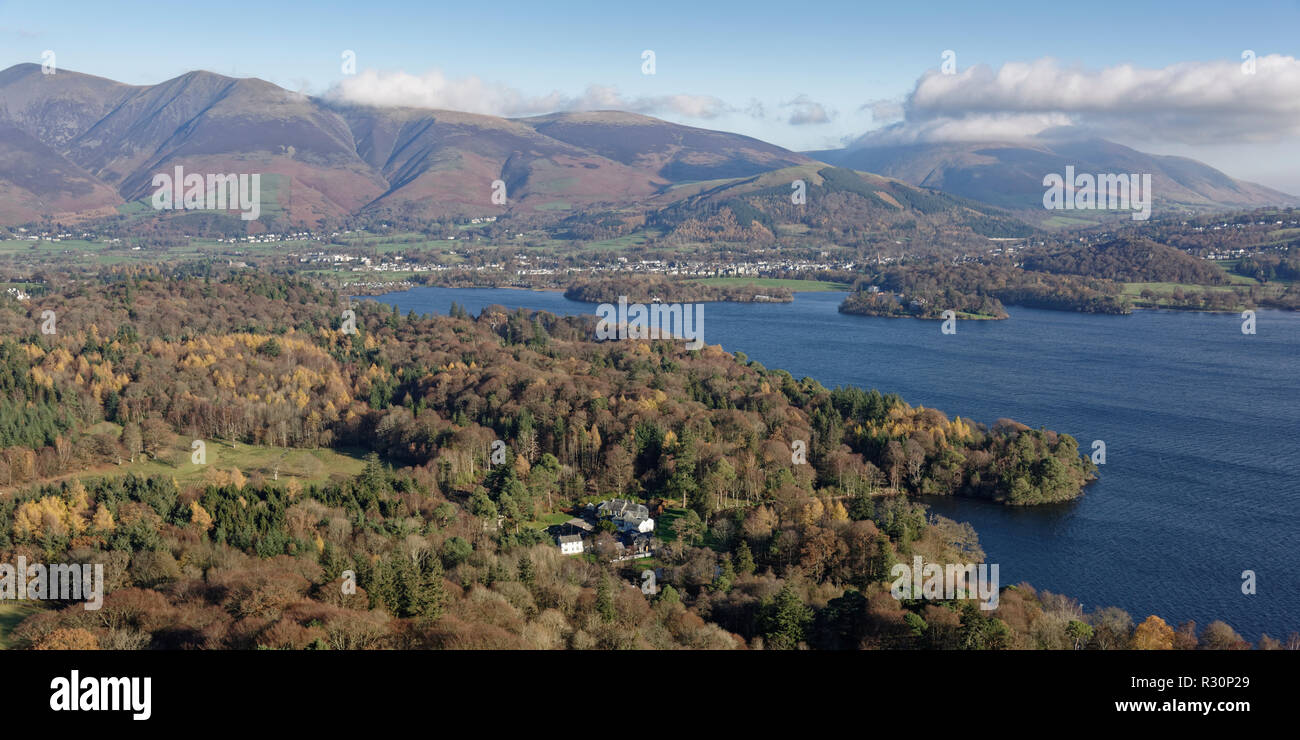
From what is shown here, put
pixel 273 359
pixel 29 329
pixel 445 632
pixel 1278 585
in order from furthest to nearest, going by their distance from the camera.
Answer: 1. pixel 29 329
2. pixel 273 359
3. pixel 1278 585
4. pixel 445 632

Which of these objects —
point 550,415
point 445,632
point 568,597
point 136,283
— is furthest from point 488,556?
point 136,283

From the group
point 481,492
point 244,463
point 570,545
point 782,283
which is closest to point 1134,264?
point 782,283

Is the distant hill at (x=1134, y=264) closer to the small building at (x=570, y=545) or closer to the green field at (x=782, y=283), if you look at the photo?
the green field at (x=782, y=283)

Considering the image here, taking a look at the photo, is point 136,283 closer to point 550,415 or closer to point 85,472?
point 85,472

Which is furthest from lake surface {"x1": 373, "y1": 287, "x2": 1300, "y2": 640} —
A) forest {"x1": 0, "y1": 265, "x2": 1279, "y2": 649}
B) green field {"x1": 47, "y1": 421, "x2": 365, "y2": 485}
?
green field {"x1": 47, "y1": 421, "x2": 365, "y2": 485}

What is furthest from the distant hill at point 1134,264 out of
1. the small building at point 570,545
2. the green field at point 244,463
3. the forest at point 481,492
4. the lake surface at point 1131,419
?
the small building at point 570,545

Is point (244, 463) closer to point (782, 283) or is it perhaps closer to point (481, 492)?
point (481, 492)
